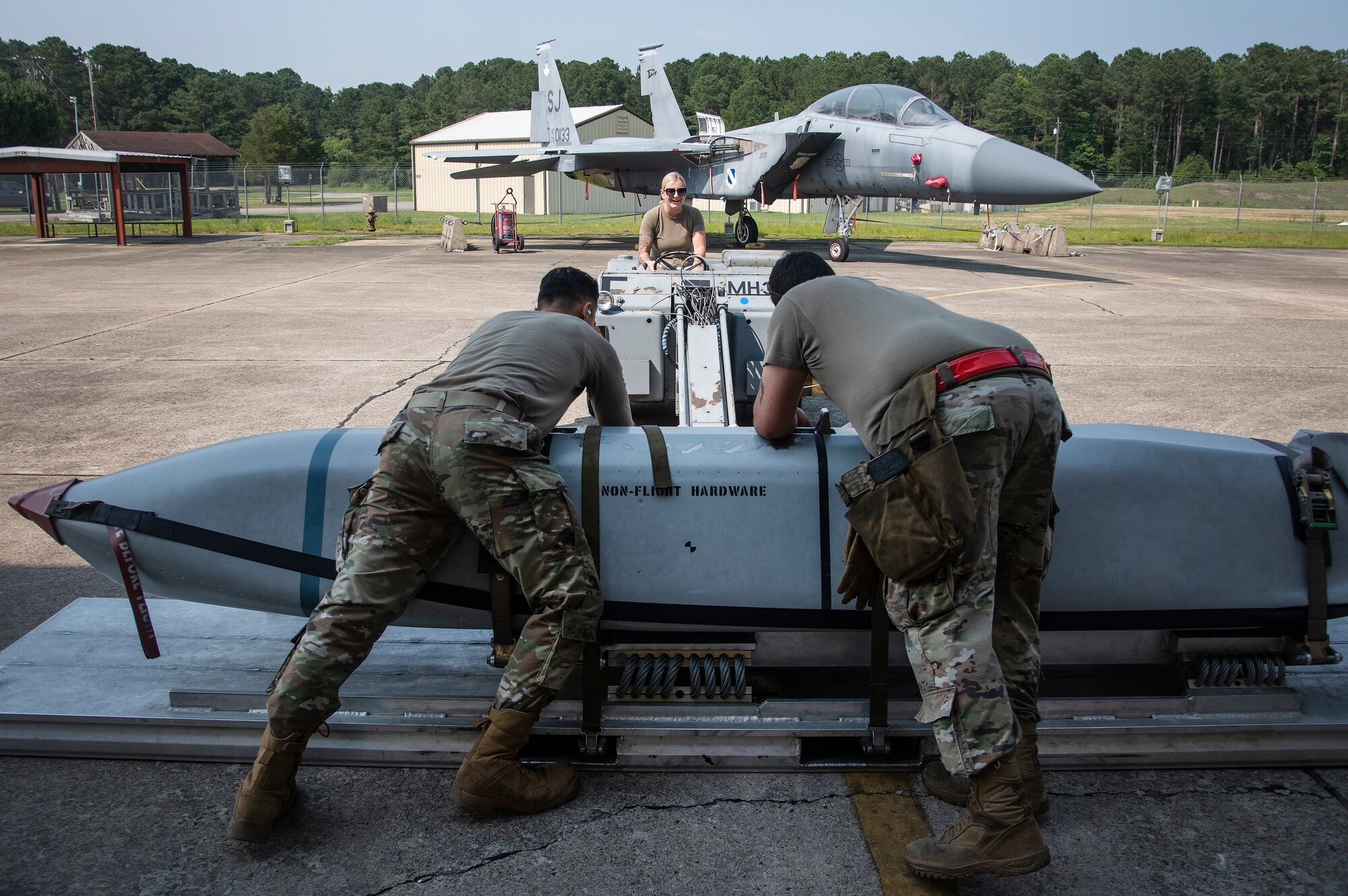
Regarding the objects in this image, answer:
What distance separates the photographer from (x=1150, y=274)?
19.4 metres

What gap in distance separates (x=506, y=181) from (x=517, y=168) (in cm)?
2671

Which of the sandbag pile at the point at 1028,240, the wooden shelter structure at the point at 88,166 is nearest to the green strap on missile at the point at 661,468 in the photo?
the sandbag pile at the point at 1028,240

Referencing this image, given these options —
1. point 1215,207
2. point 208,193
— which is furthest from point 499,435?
point 1215,207

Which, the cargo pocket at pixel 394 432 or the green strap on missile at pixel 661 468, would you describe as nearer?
the cargo pocket at pixel 394 432

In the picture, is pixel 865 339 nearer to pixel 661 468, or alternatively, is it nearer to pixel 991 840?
pixel 661 468

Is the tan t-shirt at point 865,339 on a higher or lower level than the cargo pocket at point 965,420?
higher

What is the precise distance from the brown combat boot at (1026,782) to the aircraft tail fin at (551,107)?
27.0 meters

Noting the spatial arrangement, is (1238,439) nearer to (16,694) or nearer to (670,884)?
(670,884)

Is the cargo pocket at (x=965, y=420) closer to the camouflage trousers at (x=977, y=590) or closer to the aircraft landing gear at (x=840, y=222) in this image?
the camouflage trousers at (x=977, y=590)

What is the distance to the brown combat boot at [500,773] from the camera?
2.87 meters

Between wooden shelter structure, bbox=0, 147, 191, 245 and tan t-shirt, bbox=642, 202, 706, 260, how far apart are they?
2109cm

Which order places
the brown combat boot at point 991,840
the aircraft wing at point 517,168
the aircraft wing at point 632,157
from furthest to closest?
the aircraft wing at point 517,168
the aircraft wing at point 632,157
the brown combat boot at point 991,840

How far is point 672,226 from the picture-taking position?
8891 mm

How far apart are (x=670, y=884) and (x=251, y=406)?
6.67 meters
